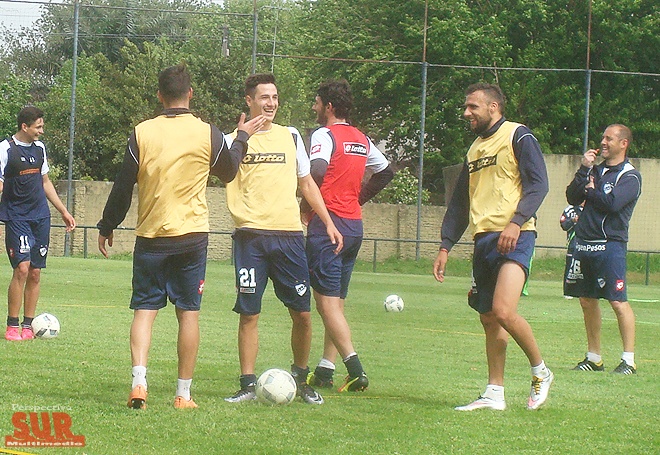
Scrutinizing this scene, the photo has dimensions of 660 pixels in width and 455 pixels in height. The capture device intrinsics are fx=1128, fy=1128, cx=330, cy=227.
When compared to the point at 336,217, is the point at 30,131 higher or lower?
higher

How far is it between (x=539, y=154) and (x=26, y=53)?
202 ft

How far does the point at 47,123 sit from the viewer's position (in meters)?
42.7

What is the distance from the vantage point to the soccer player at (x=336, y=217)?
25.3 ft

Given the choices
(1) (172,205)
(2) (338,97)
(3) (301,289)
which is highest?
(2) (338,97)

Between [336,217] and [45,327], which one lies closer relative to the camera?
[336,217]

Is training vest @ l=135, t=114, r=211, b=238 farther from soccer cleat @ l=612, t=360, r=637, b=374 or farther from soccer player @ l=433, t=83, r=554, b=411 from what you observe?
soccer cleat @ l=612, t=360, r=637, b=374

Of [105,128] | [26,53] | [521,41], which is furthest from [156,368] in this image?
[26,53]

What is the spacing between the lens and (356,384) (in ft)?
24.9

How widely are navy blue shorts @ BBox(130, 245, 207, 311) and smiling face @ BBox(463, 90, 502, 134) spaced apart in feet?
6.25

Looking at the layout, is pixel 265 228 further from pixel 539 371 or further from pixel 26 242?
pixel 26 242

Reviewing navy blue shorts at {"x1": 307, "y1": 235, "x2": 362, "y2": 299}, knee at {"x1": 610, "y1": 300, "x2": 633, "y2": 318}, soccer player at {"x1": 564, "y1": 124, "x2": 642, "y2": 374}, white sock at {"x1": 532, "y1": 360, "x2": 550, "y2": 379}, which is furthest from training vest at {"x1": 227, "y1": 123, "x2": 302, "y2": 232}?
knee at {"x1": 610, "y1": 300, "x2": 633, "y2": 318}

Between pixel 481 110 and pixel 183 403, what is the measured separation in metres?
2.57

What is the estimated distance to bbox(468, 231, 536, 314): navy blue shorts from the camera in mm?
6965

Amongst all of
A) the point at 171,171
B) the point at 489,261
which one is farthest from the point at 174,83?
the point at 489,261
